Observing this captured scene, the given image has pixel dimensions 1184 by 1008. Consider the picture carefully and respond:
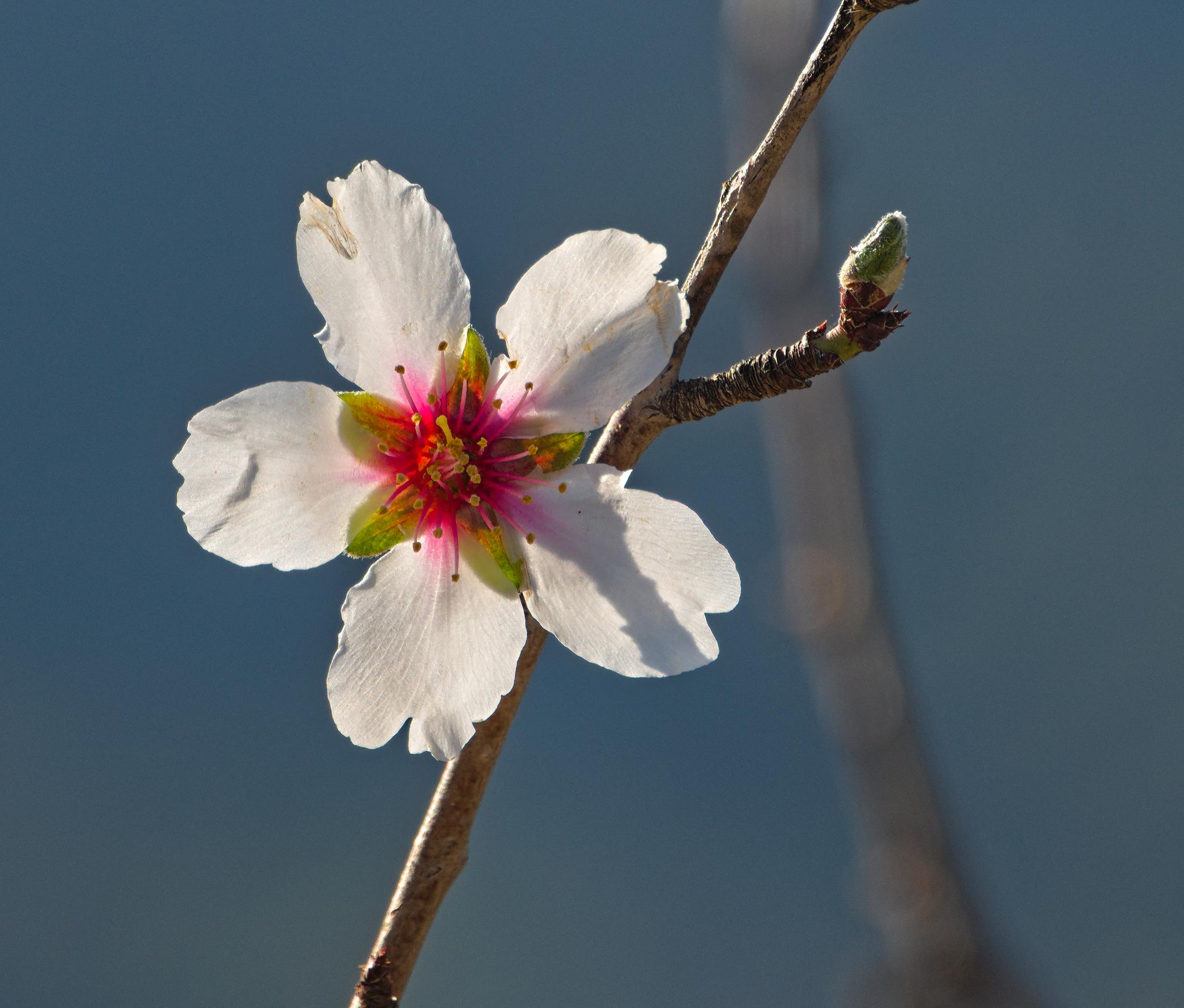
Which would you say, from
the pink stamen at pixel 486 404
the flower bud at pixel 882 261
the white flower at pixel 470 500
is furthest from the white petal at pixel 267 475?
the flower bud at pixel 882 261

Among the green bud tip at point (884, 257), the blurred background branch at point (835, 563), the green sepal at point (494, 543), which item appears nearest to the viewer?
the green bud tip at point (884, 257)

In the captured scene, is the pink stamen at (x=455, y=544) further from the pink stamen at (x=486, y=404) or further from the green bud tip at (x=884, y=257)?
the green bud tip at (x=884, y=257)

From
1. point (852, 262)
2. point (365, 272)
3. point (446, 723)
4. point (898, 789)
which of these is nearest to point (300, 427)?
point (365, 272)

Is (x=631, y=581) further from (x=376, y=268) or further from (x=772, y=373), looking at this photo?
(x=376, y=268)

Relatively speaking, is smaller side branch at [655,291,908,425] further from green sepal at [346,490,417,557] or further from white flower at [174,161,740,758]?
green sepal at [346,490,417,557]

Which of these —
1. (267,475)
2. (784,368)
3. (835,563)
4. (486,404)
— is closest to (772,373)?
(784,368)

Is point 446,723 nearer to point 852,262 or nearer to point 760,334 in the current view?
point 852,262
